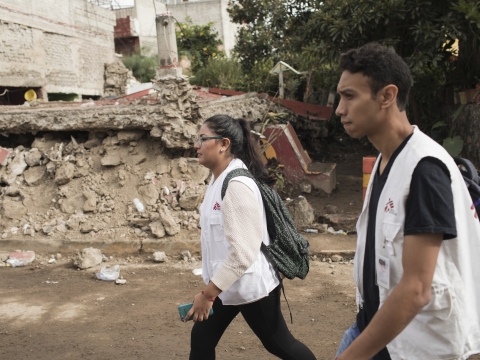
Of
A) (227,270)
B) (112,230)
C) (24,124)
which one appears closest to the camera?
(227,270)

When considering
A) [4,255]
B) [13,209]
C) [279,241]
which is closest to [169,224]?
[4,255]

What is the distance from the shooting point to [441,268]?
1475 millimetres

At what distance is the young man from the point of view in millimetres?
1413

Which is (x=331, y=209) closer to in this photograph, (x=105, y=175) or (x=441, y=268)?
(x=105, y=175)

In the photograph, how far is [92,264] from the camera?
6445 millimetres

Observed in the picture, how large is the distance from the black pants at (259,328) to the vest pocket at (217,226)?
36 cm

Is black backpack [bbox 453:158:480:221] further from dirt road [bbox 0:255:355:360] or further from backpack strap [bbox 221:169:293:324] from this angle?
dirt road [bbox 0:255:355:360]

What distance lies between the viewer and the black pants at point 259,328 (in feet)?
8.62

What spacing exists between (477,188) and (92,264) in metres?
5.63

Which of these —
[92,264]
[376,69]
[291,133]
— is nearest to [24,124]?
[92,264]

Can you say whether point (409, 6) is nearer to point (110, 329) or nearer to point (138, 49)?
point (110, 329)

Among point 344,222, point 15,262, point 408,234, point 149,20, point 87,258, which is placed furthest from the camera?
point 149,20

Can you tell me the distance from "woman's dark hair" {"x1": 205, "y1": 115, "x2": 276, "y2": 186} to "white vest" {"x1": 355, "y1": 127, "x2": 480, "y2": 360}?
4.14ft

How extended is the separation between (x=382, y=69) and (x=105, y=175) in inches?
270
